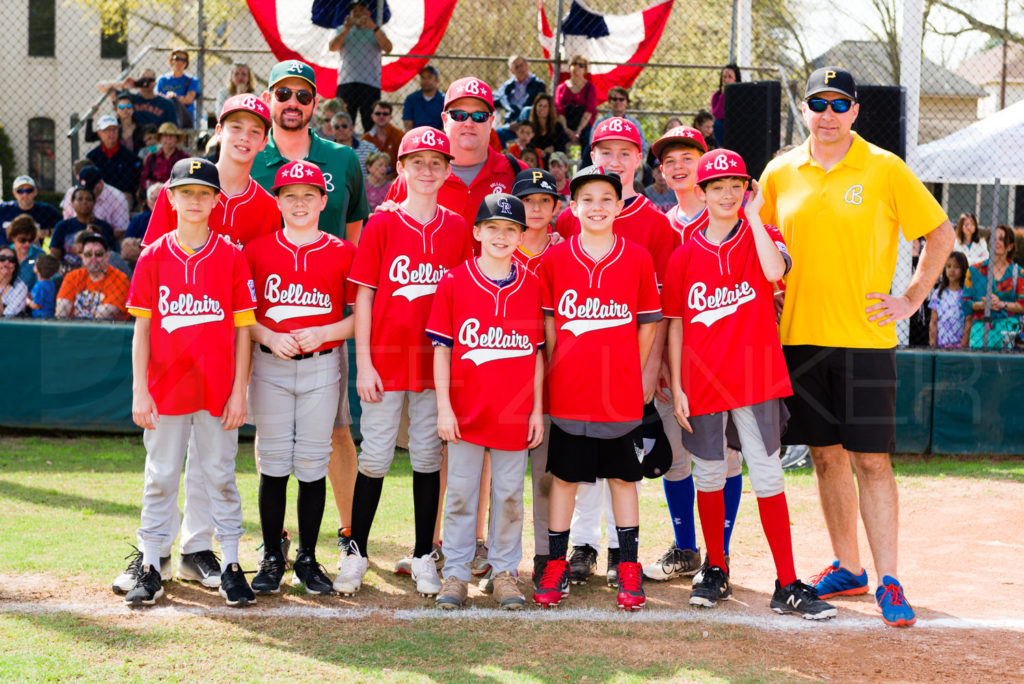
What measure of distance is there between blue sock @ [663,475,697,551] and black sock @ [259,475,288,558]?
6.54 ft

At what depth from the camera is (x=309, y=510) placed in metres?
4.89

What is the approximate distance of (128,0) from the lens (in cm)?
2502

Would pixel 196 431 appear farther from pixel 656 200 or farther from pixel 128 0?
pixel 128 0

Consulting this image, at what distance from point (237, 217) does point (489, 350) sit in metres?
1.47

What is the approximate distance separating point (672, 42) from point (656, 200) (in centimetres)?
1152

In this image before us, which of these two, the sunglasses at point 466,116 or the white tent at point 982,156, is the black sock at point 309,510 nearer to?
the sunglasses at point 466,116

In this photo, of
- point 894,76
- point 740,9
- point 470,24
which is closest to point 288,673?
point 740,9

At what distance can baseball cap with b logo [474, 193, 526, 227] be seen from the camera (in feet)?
15.0

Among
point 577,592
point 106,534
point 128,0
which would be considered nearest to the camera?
point 577,592

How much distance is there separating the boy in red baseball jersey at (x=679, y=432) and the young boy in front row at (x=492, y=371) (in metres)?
0.86

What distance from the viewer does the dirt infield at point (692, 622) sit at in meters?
4.06

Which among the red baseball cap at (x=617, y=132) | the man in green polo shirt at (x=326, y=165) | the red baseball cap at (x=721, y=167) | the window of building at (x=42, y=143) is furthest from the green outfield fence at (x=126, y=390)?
the window of building at (x=42, y=143)

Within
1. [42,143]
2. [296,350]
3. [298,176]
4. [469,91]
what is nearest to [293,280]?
[296,350]

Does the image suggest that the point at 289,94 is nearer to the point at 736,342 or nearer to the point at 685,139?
the point at 685,139
